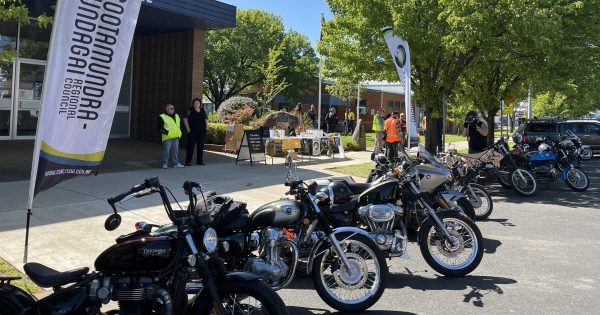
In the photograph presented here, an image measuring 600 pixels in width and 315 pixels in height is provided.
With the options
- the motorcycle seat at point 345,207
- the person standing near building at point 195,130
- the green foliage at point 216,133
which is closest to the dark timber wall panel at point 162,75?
the green foliage at point 216,133

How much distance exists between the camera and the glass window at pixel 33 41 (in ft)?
48.9

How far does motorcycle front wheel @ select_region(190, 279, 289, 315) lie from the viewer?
323 cm

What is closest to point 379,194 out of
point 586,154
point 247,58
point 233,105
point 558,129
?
point 233,105

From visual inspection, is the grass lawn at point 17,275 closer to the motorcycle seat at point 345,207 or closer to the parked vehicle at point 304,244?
the parked vehicle at point 304,244

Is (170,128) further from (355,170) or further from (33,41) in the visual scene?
(33,41)

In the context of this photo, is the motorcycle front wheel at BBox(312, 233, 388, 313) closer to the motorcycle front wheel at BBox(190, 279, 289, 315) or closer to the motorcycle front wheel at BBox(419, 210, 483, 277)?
the motorcycle front wheel at BBox(419, 210, 483, 277)

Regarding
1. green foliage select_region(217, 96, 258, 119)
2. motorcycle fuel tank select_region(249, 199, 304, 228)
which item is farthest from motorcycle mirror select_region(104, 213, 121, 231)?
green foliage select_region(217, 96, 258, 119)

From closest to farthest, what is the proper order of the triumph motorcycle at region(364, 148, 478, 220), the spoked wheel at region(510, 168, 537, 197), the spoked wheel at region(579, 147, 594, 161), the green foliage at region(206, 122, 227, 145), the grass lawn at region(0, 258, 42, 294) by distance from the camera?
the grass lawn at region(0, 258, 42, 294) < the triumph motorcycle at region(364, 148, 478, 220) < the spoked wheel at region(510, 168, 537, 197) < the green foliage at region(206, 122, 227, 145) < the spoked wheel at region(579, 147, 594, 161)

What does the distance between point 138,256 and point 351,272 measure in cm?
189

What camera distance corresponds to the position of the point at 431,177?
6344 mm

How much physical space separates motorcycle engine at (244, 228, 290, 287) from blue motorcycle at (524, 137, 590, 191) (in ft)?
29.9

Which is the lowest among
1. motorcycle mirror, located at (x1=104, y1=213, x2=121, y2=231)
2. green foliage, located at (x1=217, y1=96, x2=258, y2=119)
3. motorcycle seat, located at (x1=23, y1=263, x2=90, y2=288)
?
motorcycle seat, located at (x1=23, y1=263, x2=90, y2=288)

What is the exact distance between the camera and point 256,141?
13.8 m

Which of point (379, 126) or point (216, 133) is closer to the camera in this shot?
point (216, 133)
